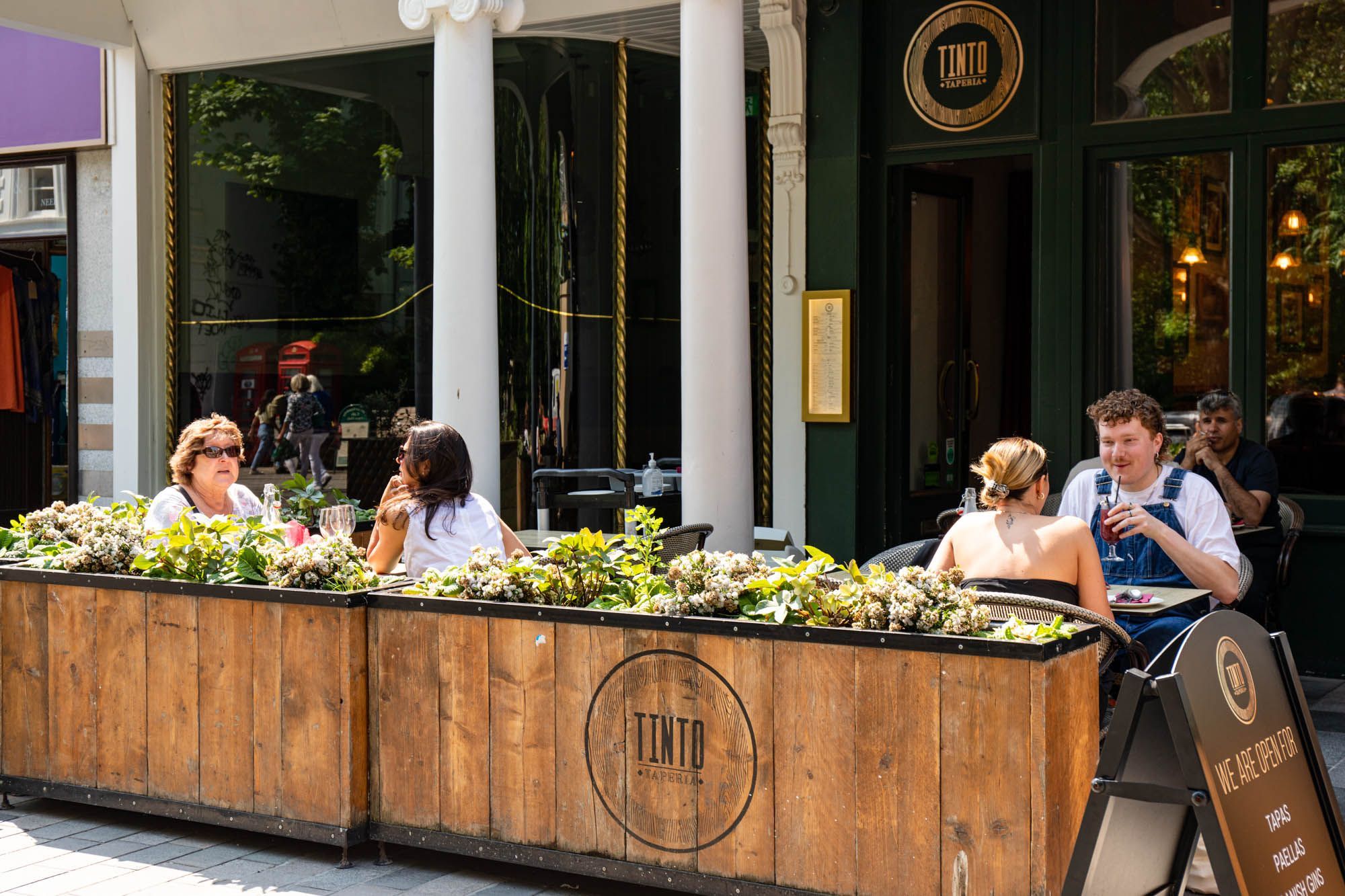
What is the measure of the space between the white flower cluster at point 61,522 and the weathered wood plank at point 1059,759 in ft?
12.3

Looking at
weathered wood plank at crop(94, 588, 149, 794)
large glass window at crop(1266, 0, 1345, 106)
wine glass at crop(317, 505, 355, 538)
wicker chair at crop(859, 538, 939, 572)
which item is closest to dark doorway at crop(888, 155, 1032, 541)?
large glass window at crop(1266, 0, 1345, 106)

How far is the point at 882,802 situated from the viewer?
3.89 meters

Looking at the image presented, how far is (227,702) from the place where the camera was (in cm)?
490

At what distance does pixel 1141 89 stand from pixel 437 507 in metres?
4.97

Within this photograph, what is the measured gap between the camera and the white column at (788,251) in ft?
29.8

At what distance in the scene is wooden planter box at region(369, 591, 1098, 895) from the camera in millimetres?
3742

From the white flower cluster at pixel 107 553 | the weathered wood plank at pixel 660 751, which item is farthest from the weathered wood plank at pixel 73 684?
the weathered wood plank at pixel 660 751

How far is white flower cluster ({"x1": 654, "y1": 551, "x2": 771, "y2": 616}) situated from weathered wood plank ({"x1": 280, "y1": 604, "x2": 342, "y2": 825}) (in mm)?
1155

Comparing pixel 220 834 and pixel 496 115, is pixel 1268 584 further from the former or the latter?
pixel 496 115

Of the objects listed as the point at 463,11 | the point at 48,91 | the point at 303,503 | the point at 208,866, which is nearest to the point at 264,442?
the point at 48,91

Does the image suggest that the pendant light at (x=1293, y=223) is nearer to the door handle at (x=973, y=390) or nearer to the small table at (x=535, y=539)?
the door handle at (x=973, y=390)

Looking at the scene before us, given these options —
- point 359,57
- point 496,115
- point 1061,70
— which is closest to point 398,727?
point 1061,70

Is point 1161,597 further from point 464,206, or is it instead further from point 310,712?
point 464,206

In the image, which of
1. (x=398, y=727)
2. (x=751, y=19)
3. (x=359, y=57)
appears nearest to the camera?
(x=398, y=727)
